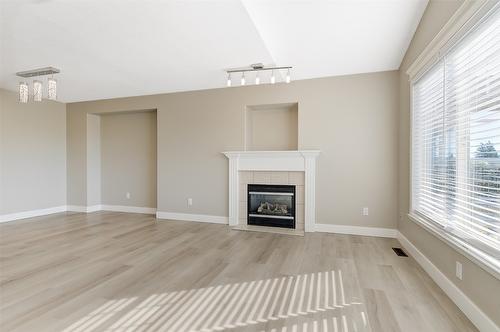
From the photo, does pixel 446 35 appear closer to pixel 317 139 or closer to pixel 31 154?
pixel 317 139

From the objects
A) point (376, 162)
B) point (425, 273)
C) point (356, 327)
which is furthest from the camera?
point (376, 162)

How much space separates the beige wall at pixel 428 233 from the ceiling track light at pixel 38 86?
15.1ft

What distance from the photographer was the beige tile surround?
4355mm

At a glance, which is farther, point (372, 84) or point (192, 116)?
point (192, 116)

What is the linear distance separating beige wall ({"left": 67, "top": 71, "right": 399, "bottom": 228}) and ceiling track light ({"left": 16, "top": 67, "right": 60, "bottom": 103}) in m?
1.68

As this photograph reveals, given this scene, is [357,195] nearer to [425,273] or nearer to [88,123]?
[425,273]

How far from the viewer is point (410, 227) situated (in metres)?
3.26

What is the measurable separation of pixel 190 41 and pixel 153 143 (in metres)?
3.30

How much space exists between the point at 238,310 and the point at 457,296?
1.76 metres

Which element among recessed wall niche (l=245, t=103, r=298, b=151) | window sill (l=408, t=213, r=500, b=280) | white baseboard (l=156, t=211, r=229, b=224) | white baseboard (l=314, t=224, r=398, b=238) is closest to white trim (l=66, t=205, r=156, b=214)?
white baseboard (l=156, t=211, r=229, b=224)

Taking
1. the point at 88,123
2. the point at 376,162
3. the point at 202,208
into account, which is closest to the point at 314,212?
the point at 376,162

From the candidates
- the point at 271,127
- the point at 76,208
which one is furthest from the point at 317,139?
the point at 76,208

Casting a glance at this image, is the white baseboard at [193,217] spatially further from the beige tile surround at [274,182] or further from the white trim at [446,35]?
the white trim at [446,35]

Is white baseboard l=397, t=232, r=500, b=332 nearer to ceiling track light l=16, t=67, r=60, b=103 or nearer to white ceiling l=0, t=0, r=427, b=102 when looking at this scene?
white ceiling l=0, t=0, r=427, b=102
